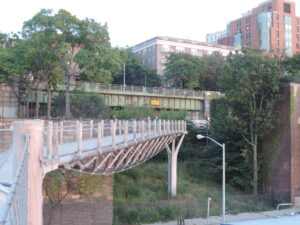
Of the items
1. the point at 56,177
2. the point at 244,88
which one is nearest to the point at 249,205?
the point at 244,88

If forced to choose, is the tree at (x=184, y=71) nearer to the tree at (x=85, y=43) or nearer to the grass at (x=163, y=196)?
the grass at (x=163, y=196)

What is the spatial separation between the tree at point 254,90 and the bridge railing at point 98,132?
20.1 feet

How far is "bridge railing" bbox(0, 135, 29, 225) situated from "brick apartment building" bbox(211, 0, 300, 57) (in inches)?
4072

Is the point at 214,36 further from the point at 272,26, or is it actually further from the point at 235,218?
the point at 235,218

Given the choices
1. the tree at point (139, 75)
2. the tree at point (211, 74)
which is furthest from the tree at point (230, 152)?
the tree at point (139, 75)

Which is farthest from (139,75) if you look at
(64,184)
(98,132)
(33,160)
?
(33,160)

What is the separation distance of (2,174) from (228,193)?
96.4 feet

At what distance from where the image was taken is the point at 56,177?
2136 centimetres

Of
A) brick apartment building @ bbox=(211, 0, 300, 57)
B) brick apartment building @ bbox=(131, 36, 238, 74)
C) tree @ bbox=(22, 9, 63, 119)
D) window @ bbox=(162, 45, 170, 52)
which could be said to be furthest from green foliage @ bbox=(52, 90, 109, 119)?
brick apartment building @ bbox=(211, 0, 300, 57)

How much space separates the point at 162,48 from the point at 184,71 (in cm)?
2112

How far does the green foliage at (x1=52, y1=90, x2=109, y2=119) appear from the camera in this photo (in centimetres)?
3850

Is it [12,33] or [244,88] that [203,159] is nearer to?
[244,88]

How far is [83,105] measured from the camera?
127ft

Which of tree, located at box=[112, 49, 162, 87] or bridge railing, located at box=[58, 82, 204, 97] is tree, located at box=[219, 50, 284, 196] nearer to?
bridge railing, located at box=[58, 82, 204, 97]
